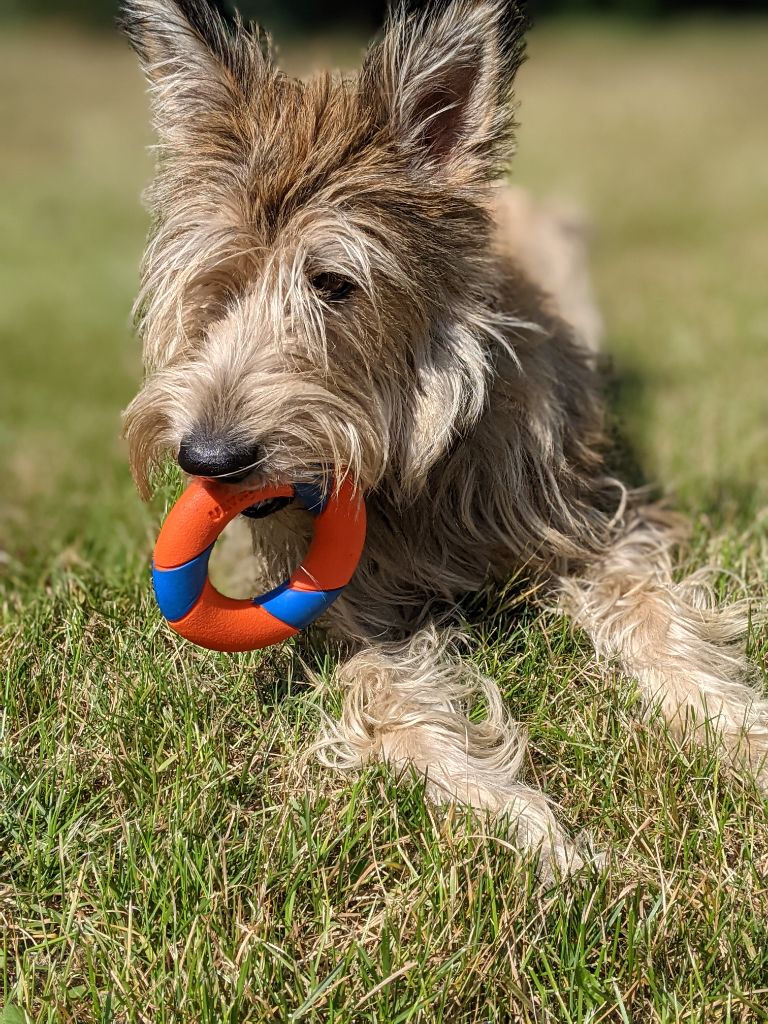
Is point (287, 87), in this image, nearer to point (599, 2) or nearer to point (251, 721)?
point (251, 721)

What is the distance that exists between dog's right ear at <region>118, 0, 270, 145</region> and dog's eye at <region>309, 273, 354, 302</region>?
54cm

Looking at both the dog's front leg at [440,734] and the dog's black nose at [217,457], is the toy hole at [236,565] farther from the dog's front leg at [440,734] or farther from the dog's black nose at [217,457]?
the dog's black nose at [217,457]

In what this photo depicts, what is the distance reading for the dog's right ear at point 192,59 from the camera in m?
2.82

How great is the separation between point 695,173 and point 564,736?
41.6ft

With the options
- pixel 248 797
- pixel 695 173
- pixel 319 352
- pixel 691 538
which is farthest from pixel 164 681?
pixel 695 173

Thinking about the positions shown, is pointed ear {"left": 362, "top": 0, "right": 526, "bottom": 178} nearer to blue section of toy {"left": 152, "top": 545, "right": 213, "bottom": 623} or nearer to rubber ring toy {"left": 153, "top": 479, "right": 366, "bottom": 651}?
rubber ring toy {"left": 153, "top": 479, "right": 366, "bottom": 651}

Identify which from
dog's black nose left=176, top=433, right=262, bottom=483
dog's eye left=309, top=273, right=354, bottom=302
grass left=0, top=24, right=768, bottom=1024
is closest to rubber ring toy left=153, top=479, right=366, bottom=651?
dog's black nose left=176, top=433, right=262, bottom=483

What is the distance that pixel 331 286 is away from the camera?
2.74m

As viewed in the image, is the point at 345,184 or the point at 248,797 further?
the point at 345,184

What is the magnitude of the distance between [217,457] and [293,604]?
49cm

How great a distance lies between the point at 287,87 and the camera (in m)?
2.83

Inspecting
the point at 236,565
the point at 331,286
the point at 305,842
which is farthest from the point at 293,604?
the point at 236,565

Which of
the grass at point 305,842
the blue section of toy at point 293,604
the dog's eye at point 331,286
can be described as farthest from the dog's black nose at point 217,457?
the grass at point 305,842

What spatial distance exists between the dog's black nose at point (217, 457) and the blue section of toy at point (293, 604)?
0.39m
